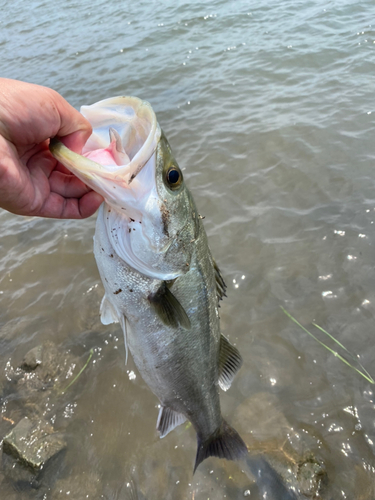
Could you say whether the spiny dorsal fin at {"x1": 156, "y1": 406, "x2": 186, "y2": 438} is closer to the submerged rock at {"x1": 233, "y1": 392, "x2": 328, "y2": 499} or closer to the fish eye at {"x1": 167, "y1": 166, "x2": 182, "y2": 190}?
the submerged rock at {"x1": 233, "y1": 392, "x2": 328, "y2": 499}

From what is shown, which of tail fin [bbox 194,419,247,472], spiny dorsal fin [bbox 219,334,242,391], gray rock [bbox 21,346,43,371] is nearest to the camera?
spiny dorsal fin [bbox 219,334,242,391]

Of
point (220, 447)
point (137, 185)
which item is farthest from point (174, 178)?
point (220, 447)

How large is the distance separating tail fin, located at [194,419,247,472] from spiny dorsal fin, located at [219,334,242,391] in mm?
447

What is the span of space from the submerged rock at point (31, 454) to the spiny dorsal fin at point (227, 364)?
6.49 ft

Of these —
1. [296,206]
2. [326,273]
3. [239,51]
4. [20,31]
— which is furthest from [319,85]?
[20,31]

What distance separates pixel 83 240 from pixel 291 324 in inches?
139

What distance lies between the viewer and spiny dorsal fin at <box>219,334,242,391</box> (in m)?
2.46

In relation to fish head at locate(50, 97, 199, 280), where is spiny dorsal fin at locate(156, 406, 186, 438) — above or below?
below

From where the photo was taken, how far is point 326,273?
14.5 ft

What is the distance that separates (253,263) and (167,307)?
2996 millimetres

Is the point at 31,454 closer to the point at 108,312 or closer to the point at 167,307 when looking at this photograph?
the point at 108,312

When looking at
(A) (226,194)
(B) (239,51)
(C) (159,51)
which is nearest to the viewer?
(A) (226,194)

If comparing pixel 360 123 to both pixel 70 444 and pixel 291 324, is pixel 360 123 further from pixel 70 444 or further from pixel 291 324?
pixel 70 444

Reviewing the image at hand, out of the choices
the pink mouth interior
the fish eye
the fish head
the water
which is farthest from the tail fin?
the pink mouth interior
